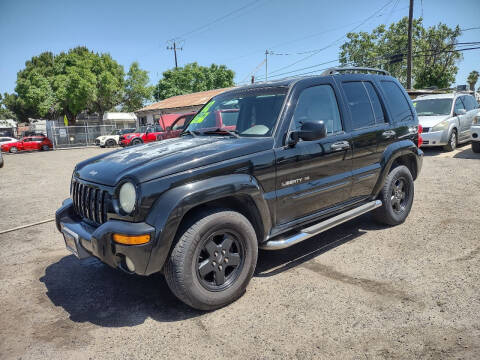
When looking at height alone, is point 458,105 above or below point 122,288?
above

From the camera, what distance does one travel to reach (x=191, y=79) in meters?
46.0

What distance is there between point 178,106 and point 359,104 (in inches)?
1159

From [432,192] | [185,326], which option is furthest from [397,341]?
[432,192]

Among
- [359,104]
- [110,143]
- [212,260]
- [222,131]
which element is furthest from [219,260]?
[110,143]

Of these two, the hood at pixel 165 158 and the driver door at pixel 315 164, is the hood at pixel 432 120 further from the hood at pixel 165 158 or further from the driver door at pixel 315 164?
the hood at pixel 165 158

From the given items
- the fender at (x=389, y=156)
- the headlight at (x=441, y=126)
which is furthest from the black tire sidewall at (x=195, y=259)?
the headlight at (x=441, y=126)

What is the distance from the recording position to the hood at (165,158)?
273cm

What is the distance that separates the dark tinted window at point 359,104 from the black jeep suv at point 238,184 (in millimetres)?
14

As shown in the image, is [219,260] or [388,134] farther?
[388,134]

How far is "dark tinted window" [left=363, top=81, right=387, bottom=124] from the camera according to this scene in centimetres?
435

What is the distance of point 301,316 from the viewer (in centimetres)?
282

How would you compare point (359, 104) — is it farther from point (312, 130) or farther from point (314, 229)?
point (314, 229)

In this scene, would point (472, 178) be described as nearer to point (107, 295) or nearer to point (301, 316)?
point (301, 316)

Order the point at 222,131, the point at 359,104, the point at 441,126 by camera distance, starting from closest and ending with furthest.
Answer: the point at 222,131 → the point at 359,104 → the point at 441,126
